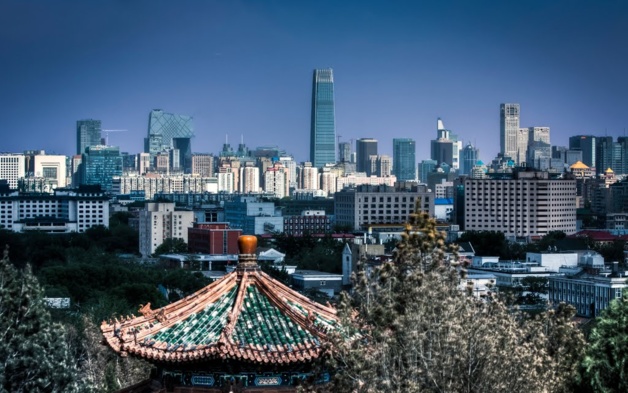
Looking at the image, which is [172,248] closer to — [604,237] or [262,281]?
[604,237]

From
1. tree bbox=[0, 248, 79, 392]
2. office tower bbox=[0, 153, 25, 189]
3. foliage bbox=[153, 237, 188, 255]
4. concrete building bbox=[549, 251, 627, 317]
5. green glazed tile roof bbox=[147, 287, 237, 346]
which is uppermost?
office tower bbox=[0, 153, 25, 189]

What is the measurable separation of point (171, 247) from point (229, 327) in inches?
3028

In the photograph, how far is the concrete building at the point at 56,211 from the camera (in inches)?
4149

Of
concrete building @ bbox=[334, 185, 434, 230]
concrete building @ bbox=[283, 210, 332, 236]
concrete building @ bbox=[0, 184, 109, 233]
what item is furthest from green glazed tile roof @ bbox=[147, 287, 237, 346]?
concrete building @ bbox=[334, 185, 434, 230]

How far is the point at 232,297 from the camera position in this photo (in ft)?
37.5

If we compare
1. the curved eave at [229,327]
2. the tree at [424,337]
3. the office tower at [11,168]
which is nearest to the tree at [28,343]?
the curved eave at [229,327]

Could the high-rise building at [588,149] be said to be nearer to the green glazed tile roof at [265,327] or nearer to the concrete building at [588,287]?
the concrete building at [588,287]

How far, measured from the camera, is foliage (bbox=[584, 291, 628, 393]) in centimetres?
1301

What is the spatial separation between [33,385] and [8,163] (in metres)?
187

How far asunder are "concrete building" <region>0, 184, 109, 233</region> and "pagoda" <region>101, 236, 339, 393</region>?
91.4 metres

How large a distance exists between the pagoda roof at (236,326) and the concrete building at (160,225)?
255 feet

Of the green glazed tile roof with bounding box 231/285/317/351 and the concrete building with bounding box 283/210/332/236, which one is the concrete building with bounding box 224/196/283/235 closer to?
the concrete building with bounding box 283/210/332/236

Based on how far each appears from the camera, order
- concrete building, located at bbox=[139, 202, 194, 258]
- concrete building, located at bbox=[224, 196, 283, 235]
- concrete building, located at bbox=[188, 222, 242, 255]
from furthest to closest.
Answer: concrete building, located at bbox=[224, 196, 283, 235], concrete building, located at bbox=[139, 202, 194, 258], concrete building, located at bbox=[188, 222, 242, 255]

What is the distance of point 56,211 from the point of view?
387ft
